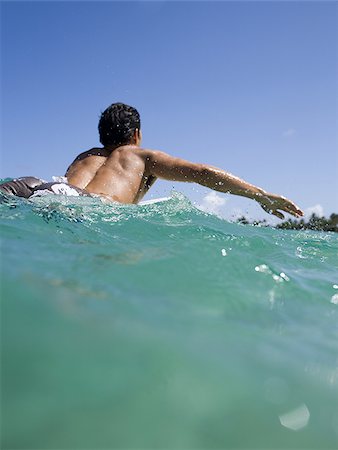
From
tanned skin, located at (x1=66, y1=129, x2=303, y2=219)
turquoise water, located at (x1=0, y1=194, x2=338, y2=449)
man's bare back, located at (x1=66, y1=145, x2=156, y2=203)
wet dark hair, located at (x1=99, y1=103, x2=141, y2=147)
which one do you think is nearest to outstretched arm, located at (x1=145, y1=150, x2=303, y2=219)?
tanned skin, located at (x1=66, y1=129, x2=303, y2=219)

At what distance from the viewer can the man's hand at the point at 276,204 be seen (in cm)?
436

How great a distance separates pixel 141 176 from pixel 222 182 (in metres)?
0.87

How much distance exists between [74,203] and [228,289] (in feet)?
6.29

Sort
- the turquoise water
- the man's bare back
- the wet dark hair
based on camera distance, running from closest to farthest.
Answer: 1. the turquoise water
2. the man's bare back
3. the wet dark hair

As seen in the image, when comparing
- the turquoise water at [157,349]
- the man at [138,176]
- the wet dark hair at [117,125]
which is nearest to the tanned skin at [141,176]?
the man at [138,176]

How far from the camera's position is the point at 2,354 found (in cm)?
128

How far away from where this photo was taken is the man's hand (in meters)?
4.36

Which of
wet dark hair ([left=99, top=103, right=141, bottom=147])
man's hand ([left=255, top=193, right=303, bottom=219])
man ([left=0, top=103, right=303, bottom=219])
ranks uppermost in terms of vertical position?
wet dark hair ([left=99, top=103, right=141, bottom=147])

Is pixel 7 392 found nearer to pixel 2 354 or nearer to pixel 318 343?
pixel 2 354

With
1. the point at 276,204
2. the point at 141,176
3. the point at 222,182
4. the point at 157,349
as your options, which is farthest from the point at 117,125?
the point at 157,349

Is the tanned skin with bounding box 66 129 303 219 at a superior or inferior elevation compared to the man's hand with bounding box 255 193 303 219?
superior

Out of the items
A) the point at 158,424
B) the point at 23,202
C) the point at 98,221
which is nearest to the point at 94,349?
the point at 158,424

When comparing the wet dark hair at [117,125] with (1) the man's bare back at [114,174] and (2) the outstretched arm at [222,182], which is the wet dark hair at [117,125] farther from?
(2) the outstretched arm at [222,182]

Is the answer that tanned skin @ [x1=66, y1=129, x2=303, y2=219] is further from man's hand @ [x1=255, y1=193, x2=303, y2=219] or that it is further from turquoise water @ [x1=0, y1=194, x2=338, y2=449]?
turquoise water @ [x1=0, y1=194, x2=338, y2=449]
